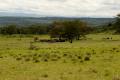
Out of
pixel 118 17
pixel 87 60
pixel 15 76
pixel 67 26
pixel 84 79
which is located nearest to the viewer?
pixel 84 79

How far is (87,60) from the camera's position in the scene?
2684 centimetres

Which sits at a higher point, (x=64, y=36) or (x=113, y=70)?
(x=113, y=70)

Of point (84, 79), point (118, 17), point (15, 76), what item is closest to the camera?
point (84, 79)

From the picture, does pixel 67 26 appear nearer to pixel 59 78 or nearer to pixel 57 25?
pixel 57 25

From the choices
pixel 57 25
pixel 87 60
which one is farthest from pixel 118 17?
pixel 87 60

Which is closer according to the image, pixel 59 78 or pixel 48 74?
pixel 59 78

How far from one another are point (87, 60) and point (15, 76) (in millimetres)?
9948

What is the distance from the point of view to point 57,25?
347ft

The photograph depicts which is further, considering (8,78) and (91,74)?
(91,74)

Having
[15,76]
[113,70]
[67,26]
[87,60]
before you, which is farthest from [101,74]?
[67,26]

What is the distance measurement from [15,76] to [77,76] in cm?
392

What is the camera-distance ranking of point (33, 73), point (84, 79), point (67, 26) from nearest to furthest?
point (84, 79)
point (33, 73)
point (67, 26)

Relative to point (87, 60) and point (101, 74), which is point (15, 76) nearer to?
point (101, 74)

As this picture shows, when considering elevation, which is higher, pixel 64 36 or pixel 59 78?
pixel 59 78
